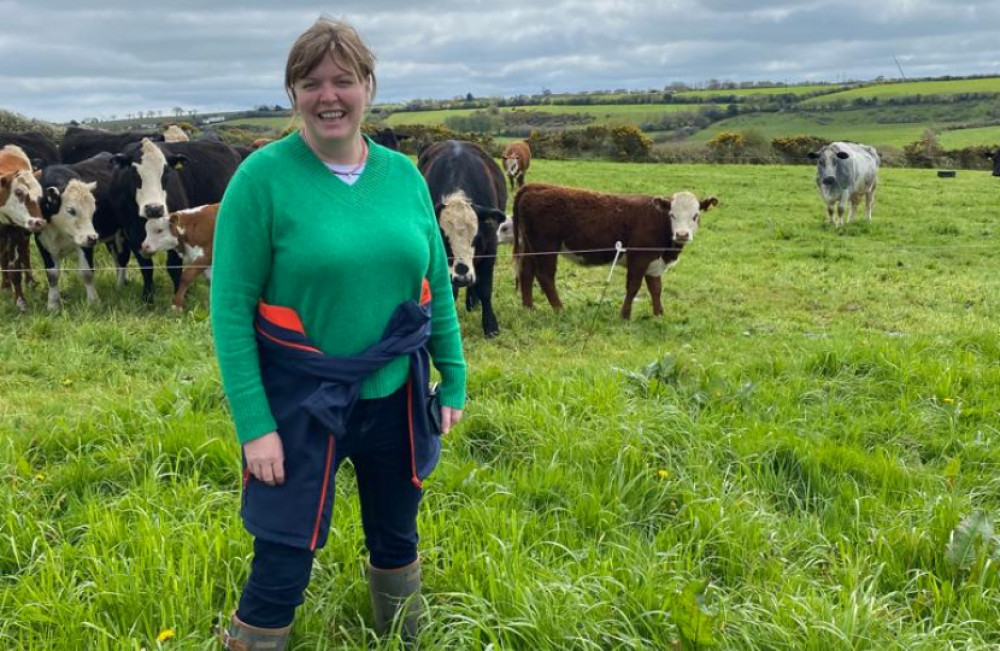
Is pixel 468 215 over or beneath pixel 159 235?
over

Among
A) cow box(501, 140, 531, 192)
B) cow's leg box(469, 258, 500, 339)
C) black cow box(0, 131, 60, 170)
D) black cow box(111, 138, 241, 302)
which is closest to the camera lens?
cow's leg box(469, 258, 500, 339)

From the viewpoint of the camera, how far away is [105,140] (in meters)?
12.6

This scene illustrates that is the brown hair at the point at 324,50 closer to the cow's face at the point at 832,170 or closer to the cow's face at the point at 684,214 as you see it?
the cow's face at the point at 684,214

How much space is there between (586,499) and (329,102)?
2157 millimetres

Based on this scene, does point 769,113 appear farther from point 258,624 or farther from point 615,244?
point 258,624

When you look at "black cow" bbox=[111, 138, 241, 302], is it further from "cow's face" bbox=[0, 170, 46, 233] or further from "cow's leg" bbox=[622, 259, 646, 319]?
"cow's leg" bbox=[622, 259, 646, 319]

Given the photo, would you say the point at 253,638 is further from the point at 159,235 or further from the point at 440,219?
the point at 159,235

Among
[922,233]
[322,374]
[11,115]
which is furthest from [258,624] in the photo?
[11,115]

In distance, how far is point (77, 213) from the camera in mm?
7969

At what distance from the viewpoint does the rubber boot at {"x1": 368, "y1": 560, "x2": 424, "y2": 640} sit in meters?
2.44

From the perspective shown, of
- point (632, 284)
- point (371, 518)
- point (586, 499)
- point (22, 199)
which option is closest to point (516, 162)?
point (632, 284)

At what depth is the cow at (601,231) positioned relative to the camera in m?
8.44

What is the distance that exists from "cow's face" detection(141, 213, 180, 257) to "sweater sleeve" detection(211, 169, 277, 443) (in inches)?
273

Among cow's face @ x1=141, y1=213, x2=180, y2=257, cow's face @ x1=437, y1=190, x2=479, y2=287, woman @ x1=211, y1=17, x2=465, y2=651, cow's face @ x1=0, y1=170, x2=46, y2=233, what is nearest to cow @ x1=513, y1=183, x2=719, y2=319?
cow's face @ x1=437, y1=190, x2=479, y2=287
